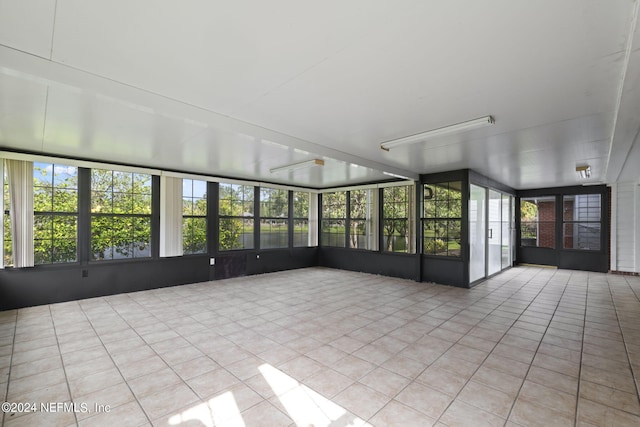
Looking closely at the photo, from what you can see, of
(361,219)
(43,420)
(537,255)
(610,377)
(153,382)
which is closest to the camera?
(43,420)

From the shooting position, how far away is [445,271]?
21.0 ft

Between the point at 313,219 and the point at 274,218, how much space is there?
136cm

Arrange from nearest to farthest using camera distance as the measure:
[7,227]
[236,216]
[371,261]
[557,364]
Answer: [557,364]
[7,227]
[236,216]
[371,261]

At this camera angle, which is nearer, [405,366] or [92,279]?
[405,366]

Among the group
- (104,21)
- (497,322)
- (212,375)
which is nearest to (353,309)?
(497,322)

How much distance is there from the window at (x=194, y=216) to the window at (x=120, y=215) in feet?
2.32

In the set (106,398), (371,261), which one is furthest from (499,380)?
(371,261)

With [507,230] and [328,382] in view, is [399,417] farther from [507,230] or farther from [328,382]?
[507,230]

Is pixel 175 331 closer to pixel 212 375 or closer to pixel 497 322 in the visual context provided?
pixel 212 375

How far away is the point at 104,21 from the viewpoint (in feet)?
5.44

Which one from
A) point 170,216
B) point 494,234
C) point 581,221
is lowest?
point 494,234

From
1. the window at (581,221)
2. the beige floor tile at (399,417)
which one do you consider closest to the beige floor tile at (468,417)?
the beige floor tile at (399,417)

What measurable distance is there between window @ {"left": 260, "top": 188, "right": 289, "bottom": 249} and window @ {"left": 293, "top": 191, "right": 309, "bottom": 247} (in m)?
0.28

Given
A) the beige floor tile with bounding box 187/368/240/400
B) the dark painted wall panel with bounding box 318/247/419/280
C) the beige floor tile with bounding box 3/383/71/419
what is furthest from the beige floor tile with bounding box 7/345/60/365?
the dark painted wall panel with bounding box 318/247/419/280
